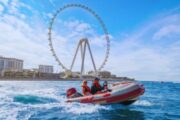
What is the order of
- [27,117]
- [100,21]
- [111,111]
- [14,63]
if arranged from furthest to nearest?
1. [14,63]
2. [100,21]
3. [111,111]
4. [27,117]

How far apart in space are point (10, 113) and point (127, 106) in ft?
24.2

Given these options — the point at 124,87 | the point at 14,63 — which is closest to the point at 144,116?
the point at 124,87

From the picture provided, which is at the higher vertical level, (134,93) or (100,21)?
(100,21)

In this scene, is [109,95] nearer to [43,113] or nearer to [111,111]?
[111,111]

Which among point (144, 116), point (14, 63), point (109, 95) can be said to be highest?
point (14, 63)

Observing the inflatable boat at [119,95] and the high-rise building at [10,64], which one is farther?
the high-rise building at [10,64]

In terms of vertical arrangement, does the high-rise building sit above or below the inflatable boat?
above

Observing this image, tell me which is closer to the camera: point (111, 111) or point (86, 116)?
point (86, 116)

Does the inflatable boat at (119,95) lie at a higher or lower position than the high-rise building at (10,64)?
lower

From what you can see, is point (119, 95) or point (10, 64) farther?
point (10, 64)

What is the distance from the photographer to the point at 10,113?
1230 centimetres

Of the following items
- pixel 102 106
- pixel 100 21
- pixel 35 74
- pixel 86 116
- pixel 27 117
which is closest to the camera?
pixel 27 117

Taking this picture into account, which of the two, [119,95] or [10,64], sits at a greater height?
[10,64]

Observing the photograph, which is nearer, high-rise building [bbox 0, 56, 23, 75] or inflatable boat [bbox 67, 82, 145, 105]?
inflatable boat [bbox 67, 82, 145, 105]
